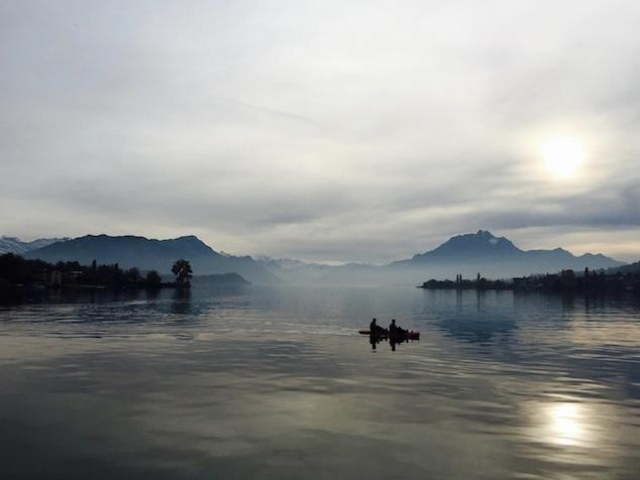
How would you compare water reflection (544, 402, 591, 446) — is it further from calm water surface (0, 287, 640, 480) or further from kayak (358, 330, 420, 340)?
kayak (358, 330, 420, 340)

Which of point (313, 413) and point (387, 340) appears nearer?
point (313, 413)

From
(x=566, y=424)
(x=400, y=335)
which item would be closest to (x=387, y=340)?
(x=400, y=335)

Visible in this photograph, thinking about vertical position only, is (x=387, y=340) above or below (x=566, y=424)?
below

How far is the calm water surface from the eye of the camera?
22.5 m

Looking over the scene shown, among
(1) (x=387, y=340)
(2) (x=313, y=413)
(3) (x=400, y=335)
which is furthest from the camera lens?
(1) (x=387, y=340)

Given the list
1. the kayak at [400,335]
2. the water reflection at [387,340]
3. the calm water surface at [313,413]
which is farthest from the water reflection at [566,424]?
the kayak at [400,335]

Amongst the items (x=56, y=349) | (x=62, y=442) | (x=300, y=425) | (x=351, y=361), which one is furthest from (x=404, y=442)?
(x=56, y=349)

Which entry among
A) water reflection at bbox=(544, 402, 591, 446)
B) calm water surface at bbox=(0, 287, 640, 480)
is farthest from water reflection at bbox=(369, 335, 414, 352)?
water reflection at bbox=(544, 402, 591, 446)

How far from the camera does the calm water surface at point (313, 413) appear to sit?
22500 millimetres

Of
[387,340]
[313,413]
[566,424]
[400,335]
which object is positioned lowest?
[387,340]

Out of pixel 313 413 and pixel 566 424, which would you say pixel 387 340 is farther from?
pixel 566 424

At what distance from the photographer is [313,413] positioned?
31.4 m

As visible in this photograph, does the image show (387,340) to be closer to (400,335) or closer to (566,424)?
(400,335)

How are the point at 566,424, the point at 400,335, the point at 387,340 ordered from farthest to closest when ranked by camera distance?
the point at 387,340 → the point at 400,335 → the point at 566,424
